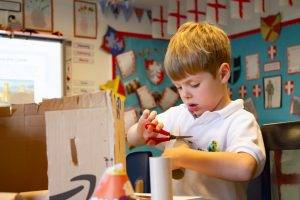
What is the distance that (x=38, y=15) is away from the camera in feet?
9.25

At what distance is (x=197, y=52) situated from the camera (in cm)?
103

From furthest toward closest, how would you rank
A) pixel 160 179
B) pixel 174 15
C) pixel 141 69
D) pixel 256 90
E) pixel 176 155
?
pixel 141 69
pixel 174 15
pixel 256 90
pixel 176 155
pixel 160 179

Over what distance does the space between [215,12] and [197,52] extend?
1.83m

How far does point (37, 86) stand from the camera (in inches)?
111

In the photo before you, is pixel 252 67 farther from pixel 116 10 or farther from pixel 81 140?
pixel 81 140

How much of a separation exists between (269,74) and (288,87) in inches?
7.0

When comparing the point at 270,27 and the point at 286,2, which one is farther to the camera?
the point at 270,27

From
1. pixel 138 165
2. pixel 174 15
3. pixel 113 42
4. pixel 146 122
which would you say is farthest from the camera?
pixel 113 42

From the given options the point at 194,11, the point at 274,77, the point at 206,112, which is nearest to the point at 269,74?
the point at 274,77

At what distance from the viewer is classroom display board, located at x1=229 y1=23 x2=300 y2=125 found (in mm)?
2650

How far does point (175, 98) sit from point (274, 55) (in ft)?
2.90

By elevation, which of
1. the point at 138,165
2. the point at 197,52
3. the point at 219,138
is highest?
the point at 197,52

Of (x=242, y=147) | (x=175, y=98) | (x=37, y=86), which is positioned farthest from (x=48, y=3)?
(x=242, y=147)

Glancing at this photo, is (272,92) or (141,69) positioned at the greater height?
(141,69)
